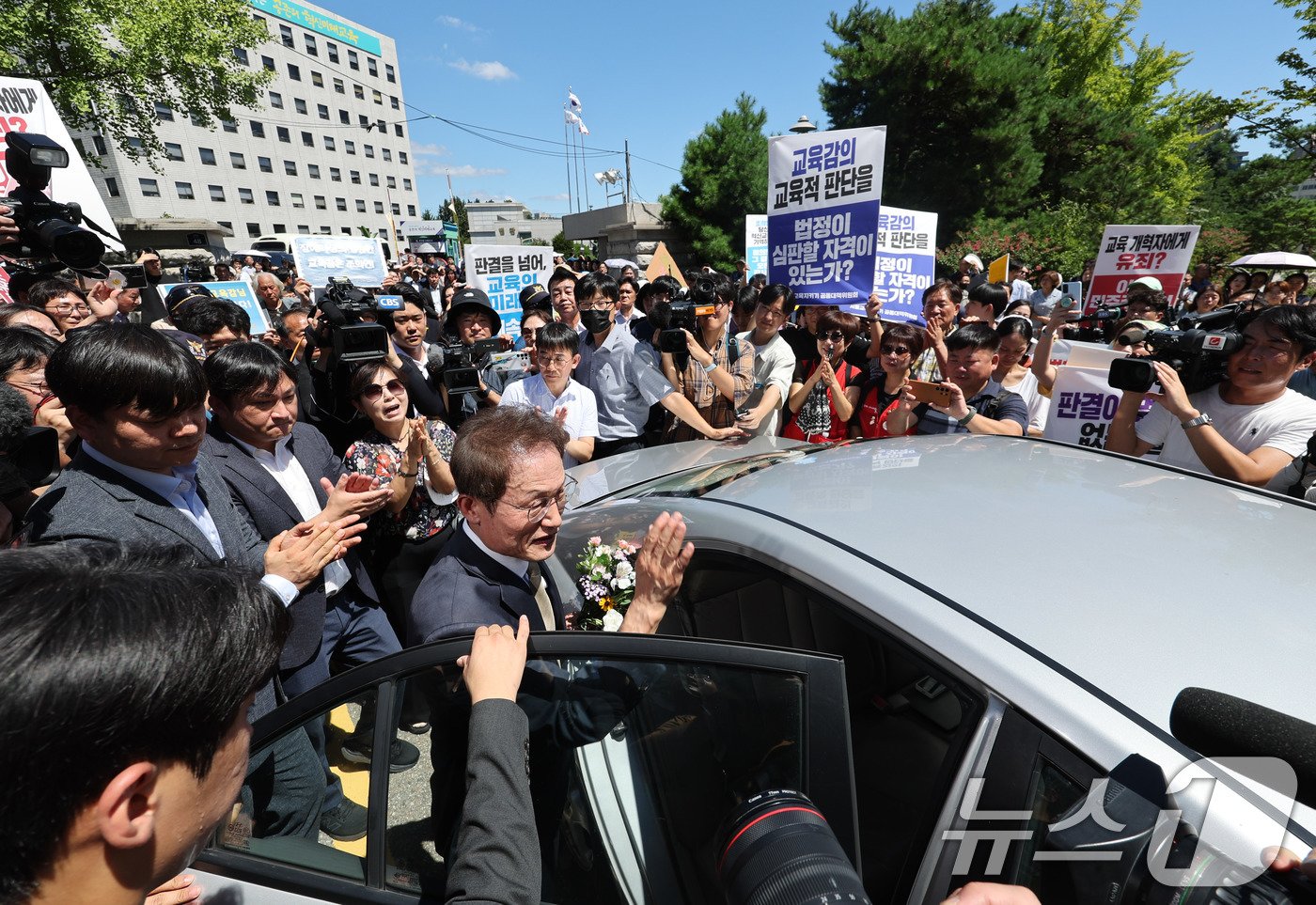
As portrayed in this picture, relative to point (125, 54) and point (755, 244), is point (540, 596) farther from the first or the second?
point (125, 54)

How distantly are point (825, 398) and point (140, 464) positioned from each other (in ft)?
11.9

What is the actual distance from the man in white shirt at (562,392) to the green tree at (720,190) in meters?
25.3

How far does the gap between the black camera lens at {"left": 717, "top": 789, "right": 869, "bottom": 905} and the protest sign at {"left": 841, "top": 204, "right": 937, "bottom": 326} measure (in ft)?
16.1

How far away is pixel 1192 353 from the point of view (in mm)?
2475

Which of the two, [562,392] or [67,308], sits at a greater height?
[67,308]

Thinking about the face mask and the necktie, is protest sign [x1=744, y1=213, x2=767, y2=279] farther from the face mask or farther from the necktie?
the necktie

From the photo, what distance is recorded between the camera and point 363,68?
5441 centimetres

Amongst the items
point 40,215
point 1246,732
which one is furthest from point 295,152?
point 1246,732

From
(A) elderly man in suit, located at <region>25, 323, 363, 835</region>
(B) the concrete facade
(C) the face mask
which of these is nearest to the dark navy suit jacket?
(A) elderly man in suit, located at <region>25, 323, 363, 835</region>

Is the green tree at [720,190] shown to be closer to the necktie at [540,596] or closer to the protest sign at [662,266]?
the protest sign at [662,266]

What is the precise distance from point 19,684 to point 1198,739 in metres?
1.35

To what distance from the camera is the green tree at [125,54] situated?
51.1 feet

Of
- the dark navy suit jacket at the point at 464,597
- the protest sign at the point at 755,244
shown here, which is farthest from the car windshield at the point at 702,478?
the protest sign at the point at 755,244

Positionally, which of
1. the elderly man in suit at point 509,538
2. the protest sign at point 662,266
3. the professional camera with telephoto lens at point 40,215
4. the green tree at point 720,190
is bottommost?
the elderly man in suit at point 509,538
